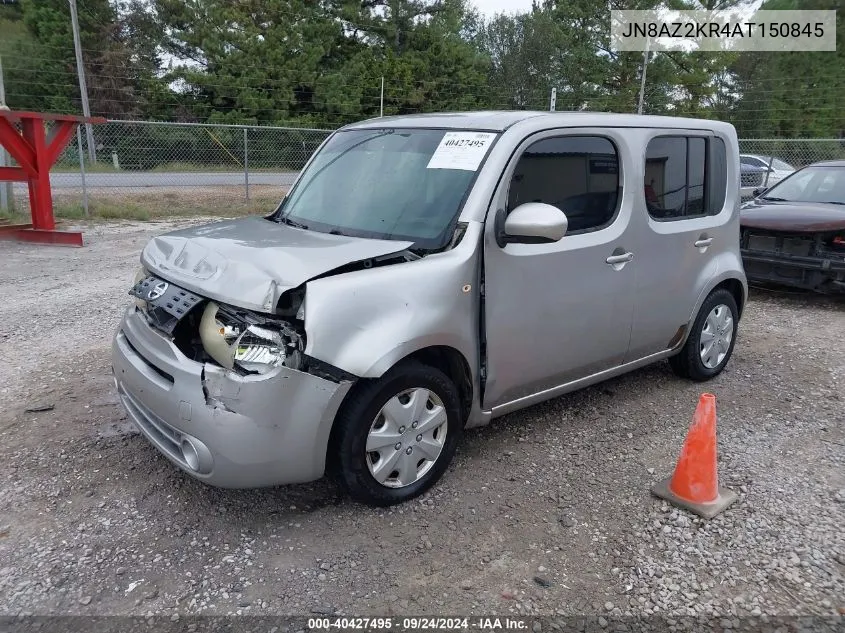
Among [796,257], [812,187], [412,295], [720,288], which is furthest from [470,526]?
[812,187]

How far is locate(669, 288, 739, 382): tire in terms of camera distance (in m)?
4.68

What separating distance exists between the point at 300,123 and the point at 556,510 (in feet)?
98.8

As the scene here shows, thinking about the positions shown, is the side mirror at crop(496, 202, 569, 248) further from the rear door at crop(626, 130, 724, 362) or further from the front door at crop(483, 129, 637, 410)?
the rear door at crop(626, 130, 724, 362)

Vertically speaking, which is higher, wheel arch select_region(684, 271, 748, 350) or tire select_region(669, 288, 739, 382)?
wheel arch select_region(684, 271, 748, 350)

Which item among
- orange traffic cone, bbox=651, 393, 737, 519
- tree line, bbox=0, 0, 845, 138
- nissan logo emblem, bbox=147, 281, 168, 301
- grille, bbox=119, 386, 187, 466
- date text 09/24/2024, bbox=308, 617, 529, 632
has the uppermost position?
tree line, bbox=0, 0, 845, 138

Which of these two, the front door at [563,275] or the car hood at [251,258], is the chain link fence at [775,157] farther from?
the car hood at [251,258]

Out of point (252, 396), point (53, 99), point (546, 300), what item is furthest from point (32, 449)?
point (53, 99)

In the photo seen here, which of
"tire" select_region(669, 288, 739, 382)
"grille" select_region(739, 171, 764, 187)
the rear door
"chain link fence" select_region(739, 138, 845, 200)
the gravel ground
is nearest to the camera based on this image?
the gravel ground

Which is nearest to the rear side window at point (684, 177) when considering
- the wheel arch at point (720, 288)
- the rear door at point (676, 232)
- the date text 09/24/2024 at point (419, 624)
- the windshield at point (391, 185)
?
the rear door at point (676, 232)

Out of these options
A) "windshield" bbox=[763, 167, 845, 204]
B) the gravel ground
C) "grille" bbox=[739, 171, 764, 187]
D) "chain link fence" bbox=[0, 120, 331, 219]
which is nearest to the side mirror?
the gravel ground

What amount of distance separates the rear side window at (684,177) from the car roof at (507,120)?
0.53 feet

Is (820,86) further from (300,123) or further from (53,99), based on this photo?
(53,99)

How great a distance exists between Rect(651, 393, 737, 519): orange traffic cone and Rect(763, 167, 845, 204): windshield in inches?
225

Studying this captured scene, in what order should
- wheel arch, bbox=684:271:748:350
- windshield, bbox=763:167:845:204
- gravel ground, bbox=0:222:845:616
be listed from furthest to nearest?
windshield, bbox=763:167:845:204 < wheel arch, bbox=684:271:748:350 < gravel ground, bbox=0:222:845:616
